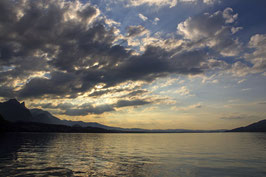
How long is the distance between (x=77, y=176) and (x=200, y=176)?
1554 centimetres

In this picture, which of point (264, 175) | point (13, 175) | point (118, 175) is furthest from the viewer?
point (264, 175)

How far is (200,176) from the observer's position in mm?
23328

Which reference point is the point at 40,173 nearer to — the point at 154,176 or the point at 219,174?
the point at 154,176

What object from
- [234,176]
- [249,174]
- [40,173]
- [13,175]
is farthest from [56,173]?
[249,174]

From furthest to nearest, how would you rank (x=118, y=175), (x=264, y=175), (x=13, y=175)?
(x=264, y=175), (x=118, y=175), (x=13, y=175)

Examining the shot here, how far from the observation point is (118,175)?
75.1 ft

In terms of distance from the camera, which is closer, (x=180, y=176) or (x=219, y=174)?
(x=180, y=176)

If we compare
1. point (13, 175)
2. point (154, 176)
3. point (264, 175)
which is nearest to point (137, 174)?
point (154, 176)

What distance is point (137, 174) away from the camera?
23641mm

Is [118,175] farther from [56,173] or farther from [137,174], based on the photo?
[56,173]

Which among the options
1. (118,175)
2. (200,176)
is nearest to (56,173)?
(118,175)

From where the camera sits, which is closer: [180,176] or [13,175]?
[13,175]

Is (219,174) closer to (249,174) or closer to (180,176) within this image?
(249,174)

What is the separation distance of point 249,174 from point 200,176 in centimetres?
765
